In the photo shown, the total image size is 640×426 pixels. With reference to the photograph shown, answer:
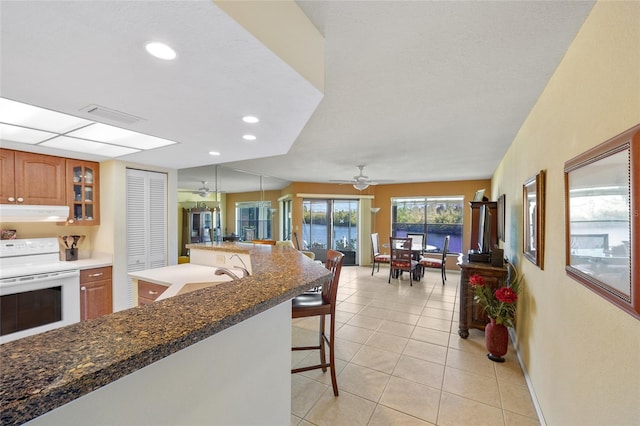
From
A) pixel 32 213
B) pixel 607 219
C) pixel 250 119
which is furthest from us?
pixel 32 213

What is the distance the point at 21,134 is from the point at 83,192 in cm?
119

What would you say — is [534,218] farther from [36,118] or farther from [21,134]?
[21,134]

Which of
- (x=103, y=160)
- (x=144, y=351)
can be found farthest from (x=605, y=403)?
(x=103, y=160)

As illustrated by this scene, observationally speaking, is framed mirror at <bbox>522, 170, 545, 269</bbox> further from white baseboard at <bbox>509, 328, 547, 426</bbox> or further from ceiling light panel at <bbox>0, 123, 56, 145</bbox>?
ceiling light panel at <bbox>0, 123, 56, 145</bbox>

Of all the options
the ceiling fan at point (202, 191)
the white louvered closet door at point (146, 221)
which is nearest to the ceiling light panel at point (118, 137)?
the white louvered closet door at point (146, 221)

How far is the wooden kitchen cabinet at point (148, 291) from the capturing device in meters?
2.49

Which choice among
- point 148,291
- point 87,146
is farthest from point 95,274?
point 87,146

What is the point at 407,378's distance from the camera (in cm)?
234

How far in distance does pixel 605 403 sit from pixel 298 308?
5.02 feet

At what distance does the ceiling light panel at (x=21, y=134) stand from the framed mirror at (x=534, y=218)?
391cm

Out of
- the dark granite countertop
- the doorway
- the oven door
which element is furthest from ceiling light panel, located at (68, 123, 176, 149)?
the doorway

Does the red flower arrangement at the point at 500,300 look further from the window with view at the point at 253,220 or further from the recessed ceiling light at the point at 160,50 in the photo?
the window with view at the point at 253,220

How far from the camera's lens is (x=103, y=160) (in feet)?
11.3

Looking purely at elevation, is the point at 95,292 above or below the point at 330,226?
below
